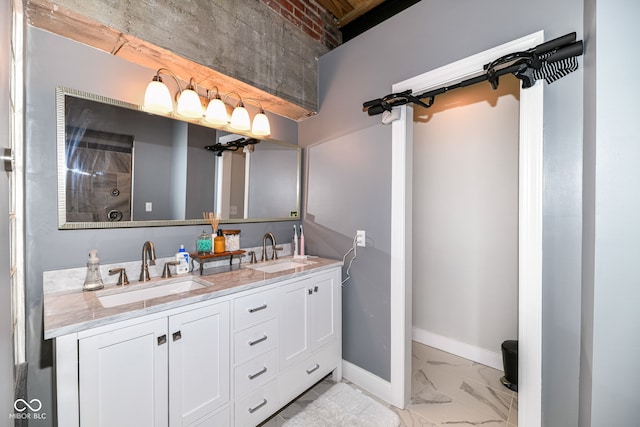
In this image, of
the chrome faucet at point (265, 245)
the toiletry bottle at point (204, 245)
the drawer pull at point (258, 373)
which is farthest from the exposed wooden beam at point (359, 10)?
the drawer pull at point (258, 373)

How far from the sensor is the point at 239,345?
1431mm

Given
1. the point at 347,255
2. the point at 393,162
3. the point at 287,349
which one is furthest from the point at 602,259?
the point at 287,349

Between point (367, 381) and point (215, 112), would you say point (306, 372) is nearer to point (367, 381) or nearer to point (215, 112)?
point (367, 381)

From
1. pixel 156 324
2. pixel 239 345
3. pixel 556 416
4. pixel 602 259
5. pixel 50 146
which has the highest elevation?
pixel 50 146

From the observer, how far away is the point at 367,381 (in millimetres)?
1994

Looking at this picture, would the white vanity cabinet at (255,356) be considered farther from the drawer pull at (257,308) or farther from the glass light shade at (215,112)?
the glass light shade at (215,112)

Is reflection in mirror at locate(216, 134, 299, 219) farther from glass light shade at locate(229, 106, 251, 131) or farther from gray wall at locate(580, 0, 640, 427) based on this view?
gray wall at locate(580, 0, 640, 427)

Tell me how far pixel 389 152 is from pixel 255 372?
160cm

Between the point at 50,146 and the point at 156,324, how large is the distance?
3.36 ft

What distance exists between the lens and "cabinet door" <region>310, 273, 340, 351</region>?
1.86 meters

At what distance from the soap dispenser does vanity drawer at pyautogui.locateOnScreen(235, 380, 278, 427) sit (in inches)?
36.8

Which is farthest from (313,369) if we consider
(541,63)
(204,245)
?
(541,63)

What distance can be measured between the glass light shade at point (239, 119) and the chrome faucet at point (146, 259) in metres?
0.96

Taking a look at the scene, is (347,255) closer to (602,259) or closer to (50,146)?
(602,259)
